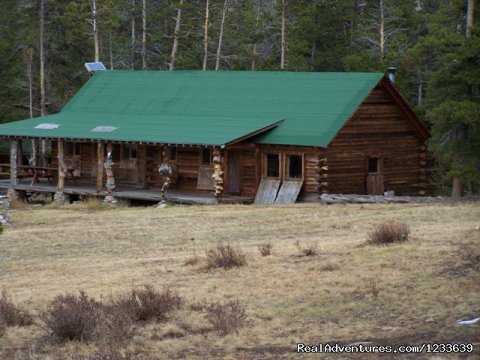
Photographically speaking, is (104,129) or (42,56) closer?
(104,129)

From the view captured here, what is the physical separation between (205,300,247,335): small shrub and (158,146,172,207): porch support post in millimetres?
20531

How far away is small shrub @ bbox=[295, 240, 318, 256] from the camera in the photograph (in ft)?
72.3

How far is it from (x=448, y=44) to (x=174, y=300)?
20065 mm

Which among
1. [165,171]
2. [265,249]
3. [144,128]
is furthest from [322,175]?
[265,249]

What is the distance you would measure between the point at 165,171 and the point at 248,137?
373cm

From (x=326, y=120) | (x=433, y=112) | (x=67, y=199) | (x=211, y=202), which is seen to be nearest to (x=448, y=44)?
(x=433, y=112)

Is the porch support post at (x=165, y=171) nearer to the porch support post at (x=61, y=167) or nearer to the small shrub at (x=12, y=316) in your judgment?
the porch support post at (x=61, y=167)

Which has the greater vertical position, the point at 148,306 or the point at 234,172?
the point at 234,172

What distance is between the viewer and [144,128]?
40031 mm

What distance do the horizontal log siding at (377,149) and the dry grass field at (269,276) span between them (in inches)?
186

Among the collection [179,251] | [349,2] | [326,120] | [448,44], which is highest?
[349,2]

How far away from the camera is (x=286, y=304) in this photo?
1741cm

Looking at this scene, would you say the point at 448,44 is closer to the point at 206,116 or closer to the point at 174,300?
the point at 206,116

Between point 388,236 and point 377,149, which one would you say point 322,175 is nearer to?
point 377,149
